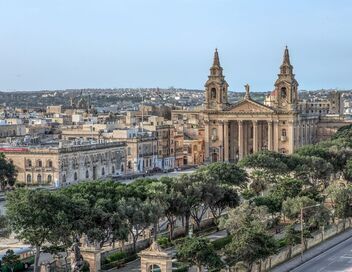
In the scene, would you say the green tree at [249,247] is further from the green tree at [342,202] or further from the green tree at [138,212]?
the green tree at [342,202]

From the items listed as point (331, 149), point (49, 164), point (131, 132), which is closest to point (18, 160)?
point (49, 164)

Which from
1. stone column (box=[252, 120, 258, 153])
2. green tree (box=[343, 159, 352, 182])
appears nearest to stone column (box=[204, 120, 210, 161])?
stone column (box=[252, 120, 258, 153])

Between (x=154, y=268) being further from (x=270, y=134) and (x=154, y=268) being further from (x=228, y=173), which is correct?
(x=270, y=134)

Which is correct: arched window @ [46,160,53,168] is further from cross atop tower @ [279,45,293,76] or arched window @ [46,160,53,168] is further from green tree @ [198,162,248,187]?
cross atop tower @ [279,45,293,76]

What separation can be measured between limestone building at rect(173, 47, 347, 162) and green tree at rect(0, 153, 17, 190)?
50.3 metres

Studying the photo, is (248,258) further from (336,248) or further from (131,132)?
(131,132)

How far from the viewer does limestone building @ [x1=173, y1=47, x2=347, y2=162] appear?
136125 millimetres

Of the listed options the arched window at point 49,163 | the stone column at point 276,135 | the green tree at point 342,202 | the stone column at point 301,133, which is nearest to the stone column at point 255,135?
the stone column at point 276,135

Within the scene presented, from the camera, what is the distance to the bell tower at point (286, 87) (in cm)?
13500

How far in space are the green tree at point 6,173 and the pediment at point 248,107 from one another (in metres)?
51.9

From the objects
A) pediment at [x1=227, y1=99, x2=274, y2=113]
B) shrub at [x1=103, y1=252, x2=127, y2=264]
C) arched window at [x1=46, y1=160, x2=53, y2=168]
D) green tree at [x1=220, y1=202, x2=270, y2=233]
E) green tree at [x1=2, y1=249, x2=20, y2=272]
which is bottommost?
shrub at [x1=103, y1=252, x2=127, y2=264]

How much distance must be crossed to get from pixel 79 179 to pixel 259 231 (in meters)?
57.1

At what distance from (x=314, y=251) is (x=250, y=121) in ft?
256

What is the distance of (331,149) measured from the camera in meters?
105
